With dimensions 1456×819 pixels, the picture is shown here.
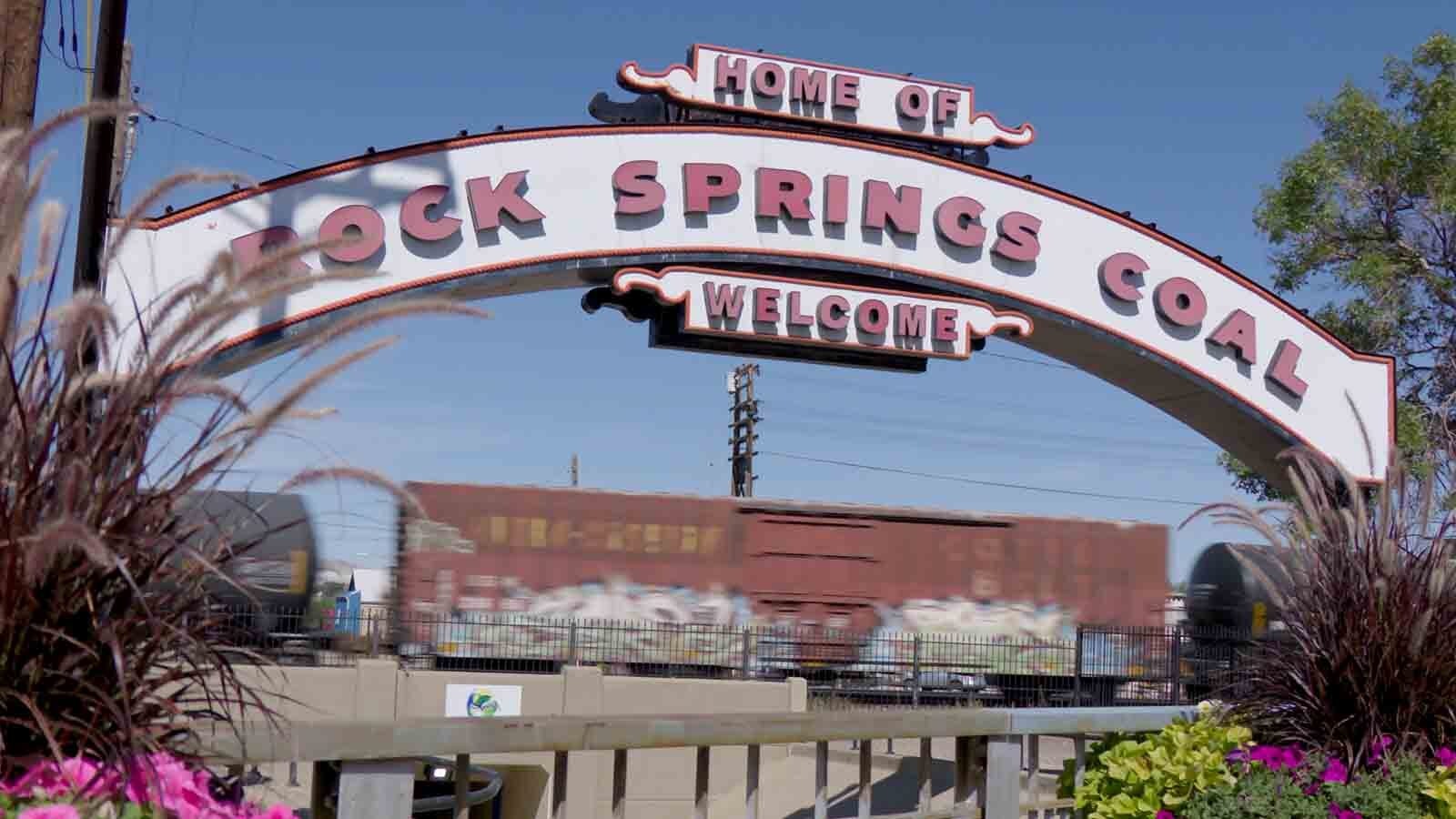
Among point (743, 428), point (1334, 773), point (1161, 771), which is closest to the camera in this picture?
point (1334, 773)

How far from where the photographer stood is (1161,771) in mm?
7203

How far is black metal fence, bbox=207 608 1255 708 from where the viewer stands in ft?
84.6

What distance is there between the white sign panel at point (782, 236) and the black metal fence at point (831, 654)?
6590 millimetres

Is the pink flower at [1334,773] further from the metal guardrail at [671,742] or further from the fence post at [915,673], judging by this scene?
the fence post at [915,673]

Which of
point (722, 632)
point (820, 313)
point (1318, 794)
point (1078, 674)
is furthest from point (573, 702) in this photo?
point (1318, 794)

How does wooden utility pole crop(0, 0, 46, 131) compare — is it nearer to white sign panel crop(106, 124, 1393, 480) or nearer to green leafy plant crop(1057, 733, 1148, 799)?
green leafy plant crop(1057, 733, 1148, 799)

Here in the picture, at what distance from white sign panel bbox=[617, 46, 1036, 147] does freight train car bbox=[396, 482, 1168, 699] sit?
29.1ft

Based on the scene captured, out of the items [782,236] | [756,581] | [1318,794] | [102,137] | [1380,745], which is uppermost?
[782,236]

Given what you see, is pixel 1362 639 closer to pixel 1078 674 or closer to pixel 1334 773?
pixel 1334 773

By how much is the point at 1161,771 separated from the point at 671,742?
3.25 metres

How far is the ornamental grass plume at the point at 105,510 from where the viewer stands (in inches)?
127

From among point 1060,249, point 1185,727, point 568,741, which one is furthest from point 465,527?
point 568,741

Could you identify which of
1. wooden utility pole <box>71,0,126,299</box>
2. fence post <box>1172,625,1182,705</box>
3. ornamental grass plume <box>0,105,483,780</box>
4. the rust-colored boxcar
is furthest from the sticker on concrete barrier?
ornamental grass plume <box>0,105,483,780</box>

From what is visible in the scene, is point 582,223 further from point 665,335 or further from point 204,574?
point 204,574
